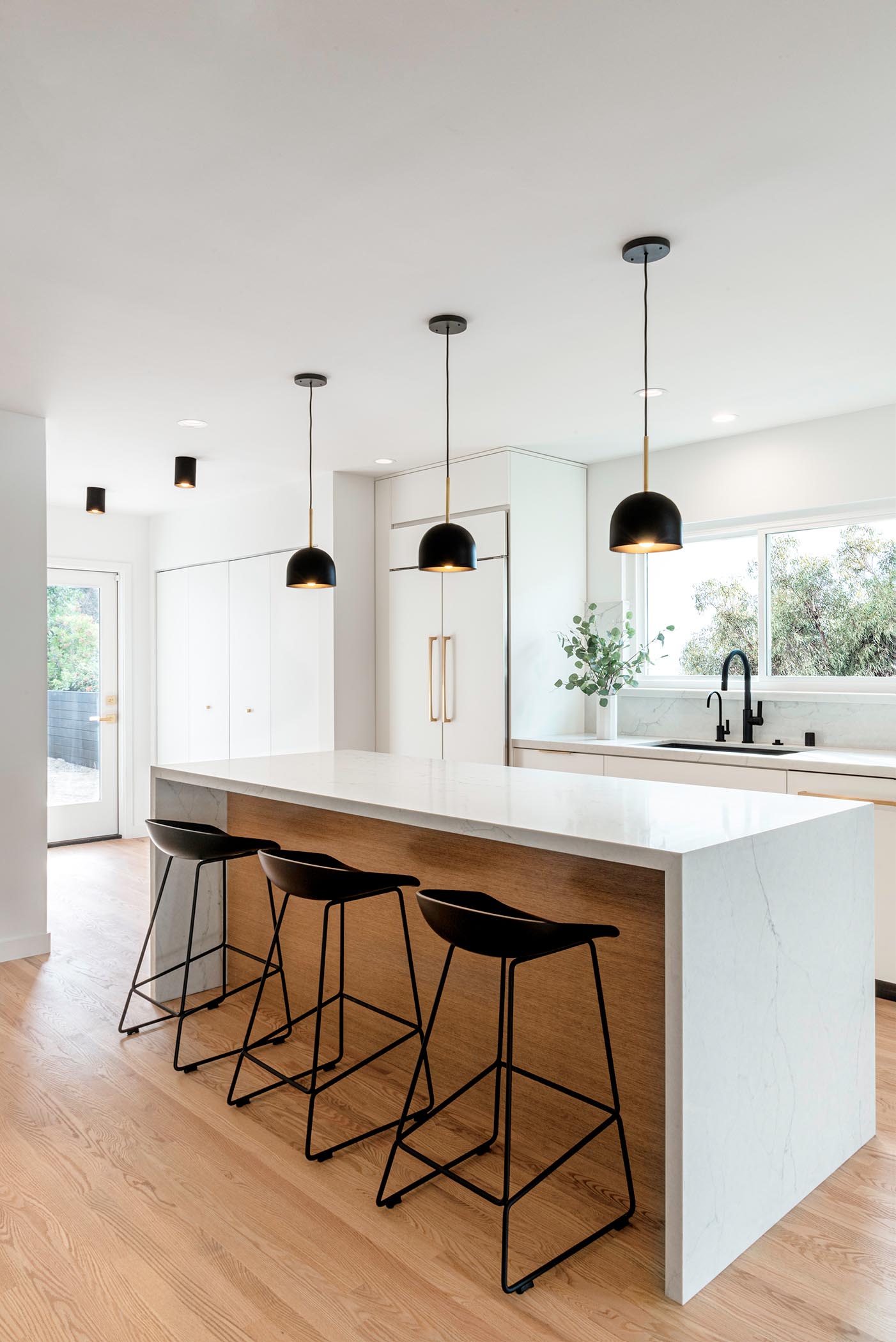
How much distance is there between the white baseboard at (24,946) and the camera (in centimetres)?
403

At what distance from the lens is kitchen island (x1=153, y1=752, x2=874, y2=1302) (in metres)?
1.83

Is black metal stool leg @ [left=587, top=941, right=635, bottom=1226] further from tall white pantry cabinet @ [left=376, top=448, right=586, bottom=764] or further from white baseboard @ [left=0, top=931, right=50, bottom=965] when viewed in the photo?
white baseboard @ [left=0, top=931, right=50, bottom=965]

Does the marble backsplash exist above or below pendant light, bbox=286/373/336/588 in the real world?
below

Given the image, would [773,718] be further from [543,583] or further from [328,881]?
[328,881]

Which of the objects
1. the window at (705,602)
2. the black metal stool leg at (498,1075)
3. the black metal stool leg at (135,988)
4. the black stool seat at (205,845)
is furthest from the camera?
the window at (705,602)

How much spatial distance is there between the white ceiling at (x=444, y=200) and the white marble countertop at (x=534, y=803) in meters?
1.51

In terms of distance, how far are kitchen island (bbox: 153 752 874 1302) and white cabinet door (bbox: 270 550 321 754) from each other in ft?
8.16

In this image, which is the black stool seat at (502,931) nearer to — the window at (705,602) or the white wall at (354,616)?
the window at (705,602)

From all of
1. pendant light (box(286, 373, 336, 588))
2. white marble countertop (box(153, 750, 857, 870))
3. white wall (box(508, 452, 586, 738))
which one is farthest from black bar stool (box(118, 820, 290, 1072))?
white wall (box(508, 452, 586, 738))

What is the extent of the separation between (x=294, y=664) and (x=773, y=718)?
2.83 m

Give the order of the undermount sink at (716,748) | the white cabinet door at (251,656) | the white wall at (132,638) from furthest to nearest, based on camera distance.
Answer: the white wall at (132,638), the white cabinet door at (251,656), the undermount sink at (716,748)

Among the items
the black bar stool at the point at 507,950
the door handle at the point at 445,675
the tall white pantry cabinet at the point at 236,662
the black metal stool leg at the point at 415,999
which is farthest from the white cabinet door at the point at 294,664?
the black bar stool at the point at 507,950

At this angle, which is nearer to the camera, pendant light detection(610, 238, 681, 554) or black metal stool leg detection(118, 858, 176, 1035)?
pendant light detection(610, 238, 681, 554)

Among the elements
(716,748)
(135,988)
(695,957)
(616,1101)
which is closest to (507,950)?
(695,957)
